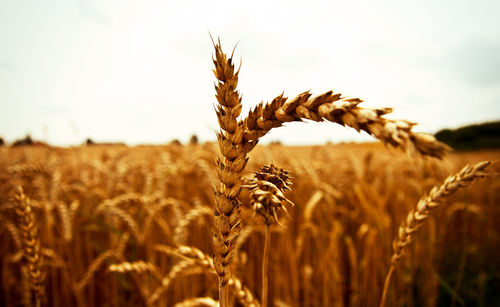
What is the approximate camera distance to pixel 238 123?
20.6 inches

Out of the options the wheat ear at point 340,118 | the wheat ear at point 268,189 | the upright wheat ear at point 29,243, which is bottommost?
the upright wheat ear at point 29,243

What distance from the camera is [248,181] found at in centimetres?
63

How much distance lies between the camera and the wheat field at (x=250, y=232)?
517 millimetres

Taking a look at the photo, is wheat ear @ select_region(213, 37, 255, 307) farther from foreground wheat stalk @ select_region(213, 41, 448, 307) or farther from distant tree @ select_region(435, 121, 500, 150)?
distant tree @ select_region(435, 121, 500, 150)

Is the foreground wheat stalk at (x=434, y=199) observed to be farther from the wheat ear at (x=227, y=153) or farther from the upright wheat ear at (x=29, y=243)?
the upright wheat ear at (x=29, y=243)

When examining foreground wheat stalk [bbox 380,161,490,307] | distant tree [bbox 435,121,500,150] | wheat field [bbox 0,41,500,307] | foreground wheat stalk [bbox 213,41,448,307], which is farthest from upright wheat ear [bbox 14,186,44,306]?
distant tree [bbox 435,121,500,150]

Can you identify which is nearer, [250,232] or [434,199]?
[434,199]

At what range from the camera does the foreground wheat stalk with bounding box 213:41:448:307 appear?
38cm

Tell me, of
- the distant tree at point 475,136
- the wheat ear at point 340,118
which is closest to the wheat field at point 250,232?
the wheat ear at point 340,118

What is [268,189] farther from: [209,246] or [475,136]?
[475,136]

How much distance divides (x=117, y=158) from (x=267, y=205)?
4858mm

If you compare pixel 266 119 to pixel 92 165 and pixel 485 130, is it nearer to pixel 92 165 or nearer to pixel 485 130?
pixel 92 165

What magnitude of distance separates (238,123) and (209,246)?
286 cm

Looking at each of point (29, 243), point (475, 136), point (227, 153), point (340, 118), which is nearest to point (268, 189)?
A: point (227, 153)
